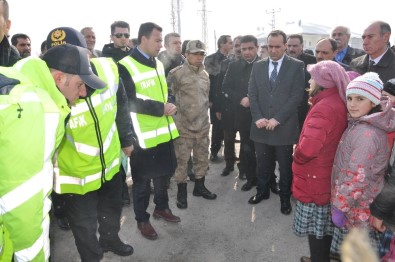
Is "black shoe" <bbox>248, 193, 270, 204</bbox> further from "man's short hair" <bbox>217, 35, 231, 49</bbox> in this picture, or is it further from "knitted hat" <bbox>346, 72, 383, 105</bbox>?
"man's short hair" <bbox>217, 35, 231, 49</bbox>

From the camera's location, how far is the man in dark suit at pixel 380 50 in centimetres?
375

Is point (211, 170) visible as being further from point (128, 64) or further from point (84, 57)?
point (84, 57)

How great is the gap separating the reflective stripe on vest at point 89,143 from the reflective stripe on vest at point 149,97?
1.99 feet

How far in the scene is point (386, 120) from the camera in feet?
7.39

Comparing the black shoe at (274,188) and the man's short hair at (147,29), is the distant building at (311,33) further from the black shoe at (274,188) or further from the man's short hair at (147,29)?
the man's short hair at (147,29)

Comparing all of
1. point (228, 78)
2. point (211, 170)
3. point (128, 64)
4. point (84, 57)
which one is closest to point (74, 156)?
point (84, 57)

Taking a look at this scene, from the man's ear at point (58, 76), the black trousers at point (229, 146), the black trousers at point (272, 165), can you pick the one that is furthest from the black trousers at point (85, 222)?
the black trousers at point (229, 146)

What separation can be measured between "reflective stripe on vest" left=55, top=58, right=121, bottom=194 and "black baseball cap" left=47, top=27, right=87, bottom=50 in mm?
205

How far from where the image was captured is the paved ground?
10.7 ft

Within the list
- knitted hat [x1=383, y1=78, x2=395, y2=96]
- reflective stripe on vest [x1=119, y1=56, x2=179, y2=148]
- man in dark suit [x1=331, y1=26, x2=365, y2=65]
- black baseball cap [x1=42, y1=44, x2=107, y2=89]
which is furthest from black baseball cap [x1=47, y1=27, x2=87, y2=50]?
man in dark suit [x1=331, y1=26, x2=365, y2=65]

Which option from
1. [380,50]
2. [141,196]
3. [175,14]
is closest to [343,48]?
[380,50]

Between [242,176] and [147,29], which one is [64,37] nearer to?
[147,29]

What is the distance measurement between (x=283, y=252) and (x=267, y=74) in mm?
2079

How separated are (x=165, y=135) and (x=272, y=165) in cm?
155
